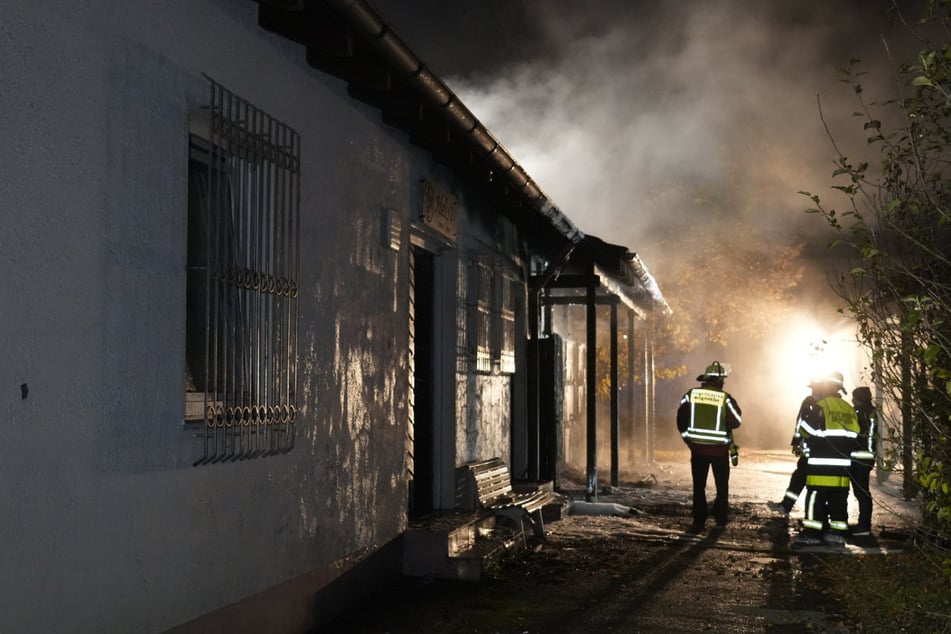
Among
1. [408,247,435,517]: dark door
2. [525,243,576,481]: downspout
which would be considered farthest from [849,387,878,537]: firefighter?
[408,247,435,517]: dark door

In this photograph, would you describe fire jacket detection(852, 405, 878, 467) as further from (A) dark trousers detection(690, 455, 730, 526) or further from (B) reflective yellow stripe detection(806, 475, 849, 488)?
(A) dark trousers detection(690, 455, 730, 526)

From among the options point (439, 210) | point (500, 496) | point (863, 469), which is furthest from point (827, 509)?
point (439, 210)

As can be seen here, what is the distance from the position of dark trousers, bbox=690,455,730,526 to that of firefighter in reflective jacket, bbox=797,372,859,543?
1120 millimetres

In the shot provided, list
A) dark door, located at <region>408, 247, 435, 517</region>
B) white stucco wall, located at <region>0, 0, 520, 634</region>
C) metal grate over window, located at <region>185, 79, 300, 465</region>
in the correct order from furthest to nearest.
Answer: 1. dark door, located at <region>408, 247, 435, 517</region>
2. metal grate over window, located at <region>185, 79, 300, 465</region>
3. white stucco wall, located at <region>0, 0, 520, 634</region>

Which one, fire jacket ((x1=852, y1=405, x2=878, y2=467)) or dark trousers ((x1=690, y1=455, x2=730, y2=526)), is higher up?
fire jacket ((x1=852, y1=405, x2=878, y2=467))

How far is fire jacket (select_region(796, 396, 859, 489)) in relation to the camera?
Result: 10539mm

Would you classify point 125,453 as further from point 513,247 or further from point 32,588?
point 513,247

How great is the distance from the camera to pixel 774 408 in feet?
98.3

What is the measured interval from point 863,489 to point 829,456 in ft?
1.48

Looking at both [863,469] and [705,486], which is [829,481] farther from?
[705,486]

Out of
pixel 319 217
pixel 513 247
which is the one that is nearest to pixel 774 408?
pixel 513 247

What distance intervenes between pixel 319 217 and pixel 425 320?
10.5 feet

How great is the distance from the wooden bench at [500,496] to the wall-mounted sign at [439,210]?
2.18 metres

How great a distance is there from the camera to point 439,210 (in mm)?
9508
